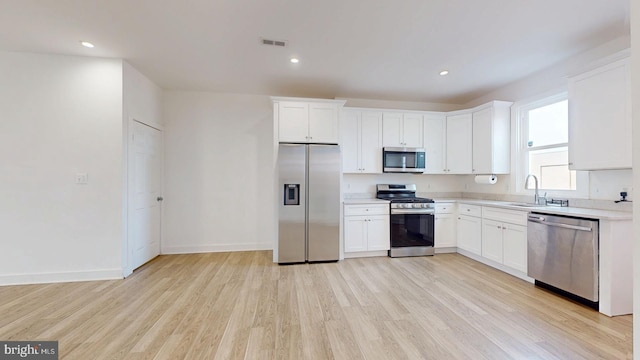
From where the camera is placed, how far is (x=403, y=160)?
176 inches

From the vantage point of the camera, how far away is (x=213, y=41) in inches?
112

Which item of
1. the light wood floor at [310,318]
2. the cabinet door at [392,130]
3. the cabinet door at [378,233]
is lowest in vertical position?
the light wood floor at [310,318]

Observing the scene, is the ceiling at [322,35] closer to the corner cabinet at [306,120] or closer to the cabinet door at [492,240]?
the corner cabinet at [306,120]

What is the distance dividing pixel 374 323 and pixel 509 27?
121 inches

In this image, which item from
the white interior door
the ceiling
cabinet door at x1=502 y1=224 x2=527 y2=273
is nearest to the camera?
the ceiling

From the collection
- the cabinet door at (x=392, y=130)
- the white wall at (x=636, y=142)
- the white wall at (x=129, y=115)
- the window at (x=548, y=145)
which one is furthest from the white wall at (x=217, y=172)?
the white wall at (x=636, y=142)

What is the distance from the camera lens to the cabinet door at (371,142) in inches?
174

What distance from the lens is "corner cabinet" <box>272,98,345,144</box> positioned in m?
3.95

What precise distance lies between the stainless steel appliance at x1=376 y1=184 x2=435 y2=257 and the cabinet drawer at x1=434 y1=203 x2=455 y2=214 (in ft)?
0.43

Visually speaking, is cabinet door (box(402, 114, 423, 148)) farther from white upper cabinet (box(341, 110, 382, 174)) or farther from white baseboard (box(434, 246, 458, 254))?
white baseboard (box(434, 246, 458, 254))

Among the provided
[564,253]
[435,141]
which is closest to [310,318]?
[564,253]

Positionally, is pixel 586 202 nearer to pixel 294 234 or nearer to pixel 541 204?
pixel 541 204

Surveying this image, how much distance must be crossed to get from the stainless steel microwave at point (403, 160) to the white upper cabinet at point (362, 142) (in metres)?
0.12

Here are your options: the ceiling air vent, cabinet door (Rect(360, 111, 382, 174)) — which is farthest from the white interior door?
cabinet door (Rect(360, 111, 382, 174))
